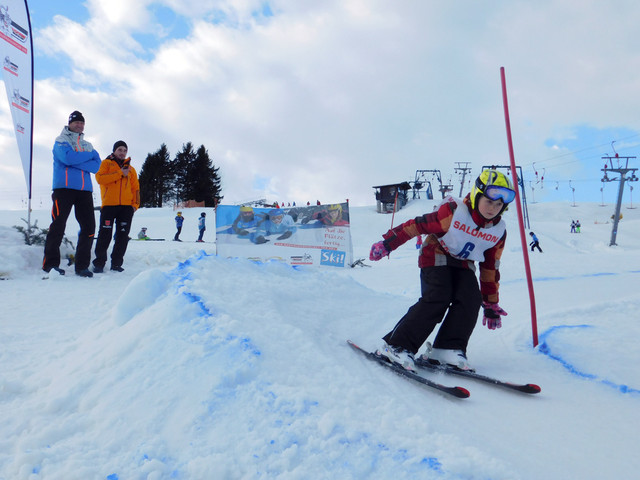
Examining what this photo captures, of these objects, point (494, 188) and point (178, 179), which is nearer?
point (494, 188)

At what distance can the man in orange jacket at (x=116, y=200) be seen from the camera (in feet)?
17.1

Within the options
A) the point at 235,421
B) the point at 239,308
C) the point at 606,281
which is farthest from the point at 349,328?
the point at 606,281

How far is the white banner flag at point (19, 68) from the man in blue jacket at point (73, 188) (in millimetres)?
1567

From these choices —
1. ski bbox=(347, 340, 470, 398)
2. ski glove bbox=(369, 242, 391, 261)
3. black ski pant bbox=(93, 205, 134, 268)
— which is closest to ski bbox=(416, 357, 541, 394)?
ski bbox=(347, 340, 470, 398)

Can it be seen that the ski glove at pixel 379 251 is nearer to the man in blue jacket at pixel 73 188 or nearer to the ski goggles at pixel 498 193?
the ski goggles at pixel 498 193

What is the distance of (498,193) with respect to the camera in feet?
8.15

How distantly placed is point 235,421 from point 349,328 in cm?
161

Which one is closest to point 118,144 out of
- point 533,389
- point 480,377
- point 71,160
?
point 71,160

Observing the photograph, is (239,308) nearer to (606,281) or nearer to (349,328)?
(349,328)

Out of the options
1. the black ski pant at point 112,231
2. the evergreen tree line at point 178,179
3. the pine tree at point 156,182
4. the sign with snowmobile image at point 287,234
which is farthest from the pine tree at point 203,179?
the black ski pant at point 112,231

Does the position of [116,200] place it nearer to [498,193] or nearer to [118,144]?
[118,144]

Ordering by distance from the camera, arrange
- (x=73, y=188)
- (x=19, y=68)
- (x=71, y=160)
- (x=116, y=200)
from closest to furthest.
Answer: (x=71, y=160)
(x=73, y=188)
(x=116, y=200)
(x=19, y=68)

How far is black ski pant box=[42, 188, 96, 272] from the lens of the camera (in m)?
4.77

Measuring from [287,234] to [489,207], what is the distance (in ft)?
22.0
